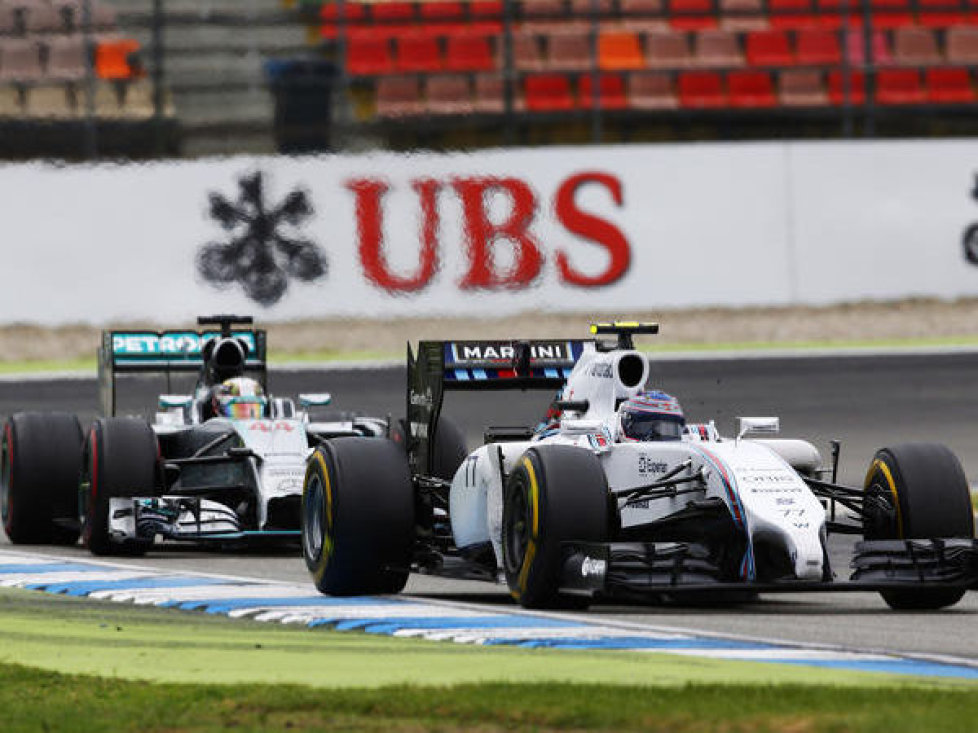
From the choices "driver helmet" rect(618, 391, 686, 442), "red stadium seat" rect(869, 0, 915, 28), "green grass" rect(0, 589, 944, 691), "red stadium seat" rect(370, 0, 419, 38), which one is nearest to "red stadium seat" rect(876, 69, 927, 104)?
"red stadium seat" rect(869, 0, 915, 28)

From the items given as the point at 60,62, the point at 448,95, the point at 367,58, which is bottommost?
the point at 448,95

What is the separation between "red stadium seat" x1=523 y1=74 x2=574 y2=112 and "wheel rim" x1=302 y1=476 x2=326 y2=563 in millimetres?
22405

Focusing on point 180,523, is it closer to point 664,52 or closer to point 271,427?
point 271,427

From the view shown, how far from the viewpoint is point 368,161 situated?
33188 millimetres

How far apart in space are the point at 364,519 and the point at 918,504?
9.39ft

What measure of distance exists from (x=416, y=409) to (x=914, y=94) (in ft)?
77.3

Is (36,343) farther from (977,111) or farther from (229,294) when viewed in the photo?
(977,111)

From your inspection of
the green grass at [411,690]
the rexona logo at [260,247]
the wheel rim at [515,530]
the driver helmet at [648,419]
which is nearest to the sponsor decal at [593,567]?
the wheel rim at [515,530]

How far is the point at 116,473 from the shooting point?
15.5m

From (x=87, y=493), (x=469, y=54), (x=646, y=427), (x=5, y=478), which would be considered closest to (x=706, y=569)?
(x=646, y=427)

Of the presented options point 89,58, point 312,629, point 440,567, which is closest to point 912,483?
point 440,567

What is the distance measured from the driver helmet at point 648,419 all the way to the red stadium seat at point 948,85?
24455 millimetres

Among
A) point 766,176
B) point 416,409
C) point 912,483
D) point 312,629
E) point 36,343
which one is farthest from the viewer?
point 766,176

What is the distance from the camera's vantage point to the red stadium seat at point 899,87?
117 ft
